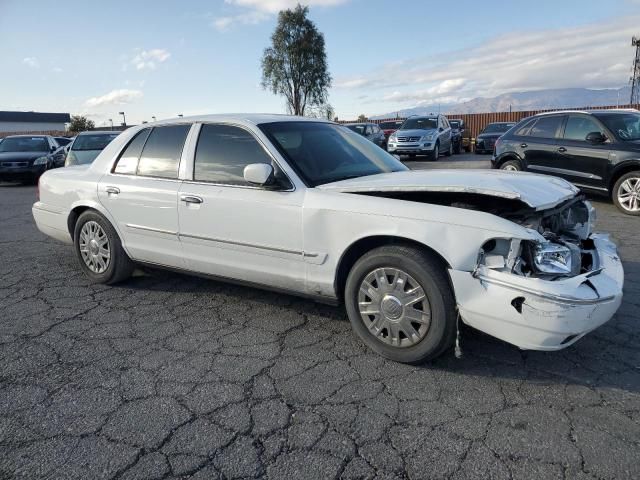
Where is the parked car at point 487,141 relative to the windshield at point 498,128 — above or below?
below

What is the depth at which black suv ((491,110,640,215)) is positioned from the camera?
750 cm

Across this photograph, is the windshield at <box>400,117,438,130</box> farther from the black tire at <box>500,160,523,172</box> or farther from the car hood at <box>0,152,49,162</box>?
the car hood at <box>0,152,49,162</box>

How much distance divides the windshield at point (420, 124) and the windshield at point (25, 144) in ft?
42.2

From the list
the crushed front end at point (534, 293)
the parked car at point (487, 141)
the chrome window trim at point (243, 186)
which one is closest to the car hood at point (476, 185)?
the crushed front end at point (534, 293)

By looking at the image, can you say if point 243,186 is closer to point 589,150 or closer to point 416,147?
point 589,150

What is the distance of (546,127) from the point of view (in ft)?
28.3

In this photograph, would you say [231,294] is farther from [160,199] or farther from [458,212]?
[458,212]

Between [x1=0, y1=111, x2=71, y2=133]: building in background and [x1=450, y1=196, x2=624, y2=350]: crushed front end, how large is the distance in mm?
79509

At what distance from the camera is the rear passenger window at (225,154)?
3730 mm

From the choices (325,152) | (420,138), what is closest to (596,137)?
(325,152)

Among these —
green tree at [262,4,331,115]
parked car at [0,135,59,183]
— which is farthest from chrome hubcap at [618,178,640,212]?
green tree at [262,4,331,115]

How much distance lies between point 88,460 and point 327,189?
207 cm

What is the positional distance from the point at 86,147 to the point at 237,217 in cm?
1115

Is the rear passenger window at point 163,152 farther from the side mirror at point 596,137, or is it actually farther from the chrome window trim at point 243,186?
the side mirror at point 596,137
